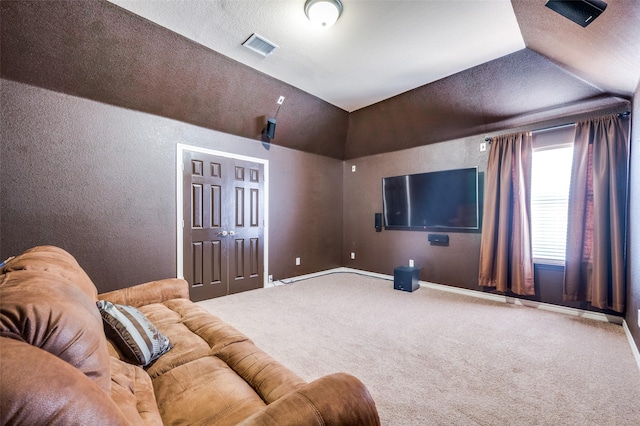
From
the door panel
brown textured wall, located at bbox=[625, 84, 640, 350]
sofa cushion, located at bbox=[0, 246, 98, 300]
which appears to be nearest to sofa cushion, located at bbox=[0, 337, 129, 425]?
sofa cushion, located at bbox=[0, 246, 98, 300]

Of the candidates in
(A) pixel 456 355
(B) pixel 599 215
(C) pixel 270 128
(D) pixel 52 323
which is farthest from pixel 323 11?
(B) pixel 599 215

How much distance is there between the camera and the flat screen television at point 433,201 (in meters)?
4.23

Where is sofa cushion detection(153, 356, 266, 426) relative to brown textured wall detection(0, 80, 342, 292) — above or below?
below

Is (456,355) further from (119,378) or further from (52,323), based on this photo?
(52,323)

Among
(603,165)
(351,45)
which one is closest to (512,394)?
(603,165)

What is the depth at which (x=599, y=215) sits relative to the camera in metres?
3.04

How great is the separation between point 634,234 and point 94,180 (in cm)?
554

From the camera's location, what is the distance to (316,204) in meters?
5.60

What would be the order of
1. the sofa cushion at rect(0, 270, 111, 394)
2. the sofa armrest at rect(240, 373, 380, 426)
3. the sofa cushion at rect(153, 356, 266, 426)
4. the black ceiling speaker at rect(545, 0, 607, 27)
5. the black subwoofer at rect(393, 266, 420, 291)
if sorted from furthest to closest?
the black subwoofer at rect(393, 266, 420, 291) → the black ceiling speaker at rect(545, 0, 607, 27) → the sofa cushion at rect(153, 356, 266, 426) → the sofa armrest at rect(240, 373, 380, 426) → the sofa cushion at rect(0, 270, 111, 394)

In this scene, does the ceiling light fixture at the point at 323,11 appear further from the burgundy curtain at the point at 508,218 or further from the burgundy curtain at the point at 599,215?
the burgundy curtain at the point at 599,215

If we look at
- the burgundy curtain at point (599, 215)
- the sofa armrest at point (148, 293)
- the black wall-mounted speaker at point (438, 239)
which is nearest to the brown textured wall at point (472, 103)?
the burgundy curtain at point (599, 215)

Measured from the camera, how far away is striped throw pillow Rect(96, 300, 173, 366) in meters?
1.40

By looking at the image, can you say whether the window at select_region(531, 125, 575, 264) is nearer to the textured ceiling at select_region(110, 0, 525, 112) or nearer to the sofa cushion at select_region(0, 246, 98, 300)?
the textured ceiling at select_region(110, 0, 525, 112)

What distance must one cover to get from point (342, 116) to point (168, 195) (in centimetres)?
323
